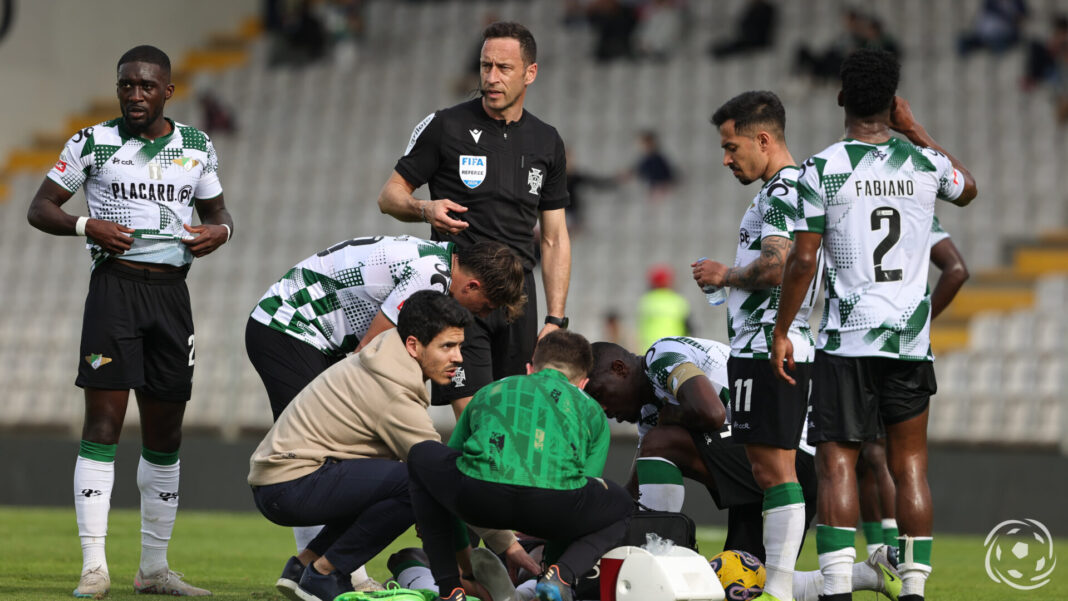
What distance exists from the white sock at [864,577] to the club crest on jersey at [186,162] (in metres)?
3.33

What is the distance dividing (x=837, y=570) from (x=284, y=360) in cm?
239

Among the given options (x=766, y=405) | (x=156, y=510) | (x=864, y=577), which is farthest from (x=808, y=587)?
(x=156, y=510)

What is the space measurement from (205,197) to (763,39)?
1235cm

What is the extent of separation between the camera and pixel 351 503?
5160 millimetres

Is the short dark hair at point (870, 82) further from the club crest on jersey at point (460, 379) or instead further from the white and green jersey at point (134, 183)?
the white and green jersey at point (134, 183)

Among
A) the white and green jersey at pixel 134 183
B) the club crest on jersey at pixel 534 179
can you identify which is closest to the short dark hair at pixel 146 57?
the white and green jersey at pixel 134 183

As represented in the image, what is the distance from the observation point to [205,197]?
624 cm

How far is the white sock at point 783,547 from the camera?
524 centimetres

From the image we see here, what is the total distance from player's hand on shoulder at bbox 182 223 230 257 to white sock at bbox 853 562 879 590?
303 cm

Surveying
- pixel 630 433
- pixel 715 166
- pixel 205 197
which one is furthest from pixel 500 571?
pixel 715 166

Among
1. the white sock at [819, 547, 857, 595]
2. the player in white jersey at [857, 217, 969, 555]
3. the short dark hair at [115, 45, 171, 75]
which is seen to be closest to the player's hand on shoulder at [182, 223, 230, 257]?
the short dark hair at [115, 45, 171, 75]

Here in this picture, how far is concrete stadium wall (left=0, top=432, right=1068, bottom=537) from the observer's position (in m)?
10.8

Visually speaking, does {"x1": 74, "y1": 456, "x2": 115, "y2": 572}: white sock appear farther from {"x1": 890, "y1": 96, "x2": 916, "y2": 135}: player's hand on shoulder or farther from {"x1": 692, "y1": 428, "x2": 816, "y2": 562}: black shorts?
{"x1": 890, "y1": 96, "x2": 916, "y2": 135}: player's hand on shoulder

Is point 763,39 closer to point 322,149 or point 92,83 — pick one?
point 322,149
